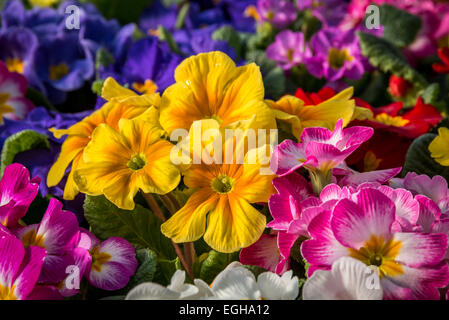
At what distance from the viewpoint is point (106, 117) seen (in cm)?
72

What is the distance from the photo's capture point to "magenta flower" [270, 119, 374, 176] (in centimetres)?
58

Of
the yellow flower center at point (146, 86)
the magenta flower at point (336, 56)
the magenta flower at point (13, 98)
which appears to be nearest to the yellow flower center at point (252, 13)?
the magenta flower at point (336, 56)

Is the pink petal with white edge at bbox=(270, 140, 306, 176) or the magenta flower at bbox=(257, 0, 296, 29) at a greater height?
the magenta flower at bbox=(257, 0, 296, 29)

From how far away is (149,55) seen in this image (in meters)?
1.11

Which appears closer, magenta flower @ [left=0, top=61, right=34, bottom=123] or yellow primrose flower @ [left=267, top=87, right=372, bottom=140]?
yellow primrose flower @ [left=267, top=87, right=372, bottom=140]

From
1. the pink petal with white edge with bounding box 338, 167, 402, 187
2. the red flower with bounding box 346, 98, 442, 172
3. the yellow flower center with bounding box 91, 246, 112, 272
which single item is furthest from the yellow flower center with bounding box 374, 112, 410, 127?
the yellow flower center with bounding box 91, 246, 112, 272

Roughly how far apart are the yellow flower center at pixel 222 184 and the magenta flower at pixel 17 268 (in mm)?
184

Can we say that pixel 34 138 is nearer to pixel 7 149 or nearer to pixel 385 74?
pixel 7 149

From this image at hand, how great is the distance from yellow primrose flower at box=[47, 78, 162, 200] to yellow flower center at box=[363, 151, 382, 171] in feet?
0.95

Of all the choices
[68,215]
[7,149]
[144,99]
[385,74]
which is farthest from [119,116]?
[385,74]

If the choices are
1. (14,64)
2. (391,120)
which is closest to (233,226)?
(391,120)

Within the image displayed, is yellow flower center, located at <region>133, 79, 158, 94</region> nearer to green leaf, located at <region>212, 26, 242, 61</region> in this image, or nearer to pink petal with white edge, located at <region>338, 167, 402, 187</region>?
green leaf, located at <region>212, 26, 242, 61</region>

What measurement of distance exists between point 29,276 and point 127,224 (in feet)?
0.63

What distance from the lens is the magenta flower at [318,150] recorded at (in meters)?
0.58
